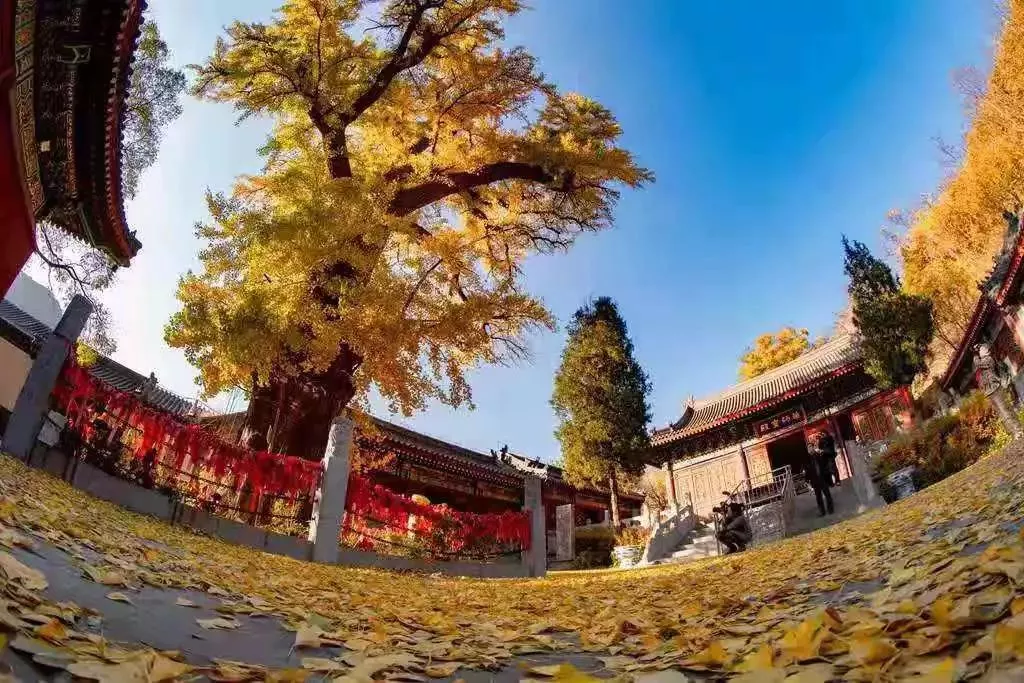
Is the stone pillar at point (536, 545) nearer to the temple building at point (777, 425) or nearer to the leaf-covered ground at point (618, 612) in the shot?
the leaf-covered ground at point (618, 612)

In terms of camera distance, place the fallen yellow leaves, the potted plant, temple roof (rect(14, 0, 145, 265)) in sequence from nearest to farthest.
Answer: the fallen yellow leaves < temple roof (rect(14, 0, 145, 265)) < the potted plant

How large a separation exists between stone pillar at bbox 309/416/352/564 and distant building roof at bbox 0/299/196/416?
7516 mm

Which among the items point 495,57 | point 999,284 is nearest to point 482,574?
point 495,57

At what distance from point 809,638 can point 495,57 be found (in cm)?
1269

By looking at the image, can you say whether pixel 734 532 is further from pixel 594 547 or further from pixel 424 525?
pixel 594 547

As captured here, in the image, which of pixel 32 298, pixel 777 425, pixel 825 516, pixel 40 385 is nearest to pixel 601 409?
pixel 777 425

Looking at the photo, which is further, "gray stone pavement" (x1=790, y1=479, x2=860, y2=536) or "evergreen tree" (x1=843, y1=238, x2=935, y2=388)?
"evergreen tree" (x1=843, y1=238, x2=935, y2=388)

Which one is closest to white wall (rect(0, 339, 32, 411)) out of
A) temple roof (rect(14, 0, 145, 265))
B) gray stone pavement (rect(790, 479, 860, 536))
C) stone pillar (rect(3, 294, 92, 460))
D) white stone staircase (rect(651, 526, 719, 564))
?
temple roof (rect(14, 0, 145, 265))

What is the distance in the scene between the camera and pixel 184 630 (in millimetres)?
2271

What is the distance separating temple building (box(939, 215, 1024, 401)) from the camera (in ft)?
38.8

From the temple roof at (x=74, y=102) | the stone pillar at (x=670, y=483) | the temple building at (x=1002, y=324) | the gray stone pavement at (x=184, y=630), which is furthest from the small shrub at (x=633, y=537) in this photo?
the temple roof at (x=74, y=102)

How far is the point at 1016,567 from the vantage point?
1.75 m

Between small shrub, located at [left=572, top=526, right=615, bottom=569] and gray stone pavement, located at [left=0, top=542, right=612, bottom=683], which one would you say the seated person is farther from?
gray stone pavement, located at [left=0, top=542, right=612, bottom=683]

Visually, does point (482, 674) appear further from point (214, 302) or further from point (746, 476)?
point (746, 476)
